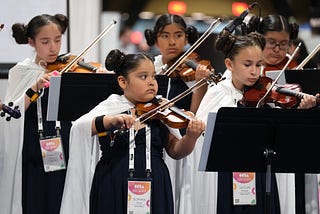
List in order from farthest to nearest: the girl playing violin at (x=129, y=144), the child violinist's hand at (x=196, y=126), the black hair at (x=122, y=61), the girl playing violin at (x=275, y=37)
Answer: the girl playing violin at (x=275, y=37), the black hair at (x=122, y=61), the girl playing violin at (x=129, y=144), the child violinist's hand at (x=196, y=126)

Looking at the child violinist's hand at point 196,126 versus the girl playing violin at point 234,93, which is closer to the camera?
the child violinist's hand at point 196,126

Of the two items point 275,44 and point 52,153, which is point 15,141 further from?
point 275,44

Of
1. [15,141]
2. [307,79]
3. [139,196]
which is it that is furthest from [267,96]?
[15,141]

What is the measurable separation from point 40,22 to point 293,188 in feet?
5.32

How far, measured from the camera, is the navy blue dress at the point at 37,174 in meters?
5.69

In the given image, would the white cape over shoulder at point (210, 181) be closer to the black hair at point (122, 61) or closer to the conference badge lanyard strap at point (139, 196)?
the conference badge lanyard strap at point (139, 196)

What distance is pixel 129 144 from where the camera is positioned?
4.80m

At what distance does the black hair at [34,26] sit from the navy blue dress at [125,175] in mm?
1129

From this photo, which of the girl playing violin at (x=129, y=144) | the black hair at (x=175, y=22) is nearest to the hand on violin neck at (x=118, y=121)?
the girl playing violin at (x=129, y=144)

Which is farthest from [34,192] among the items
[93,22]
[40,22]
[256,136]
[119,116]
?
[93,22]

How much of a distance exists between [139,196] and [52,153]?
1025 mm

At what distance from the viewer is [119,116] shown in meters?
4.65

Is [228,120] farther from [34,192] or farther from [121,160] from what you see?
[34,192]

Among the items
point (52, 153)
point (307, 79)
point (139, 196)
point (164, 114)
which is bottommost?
point (139, 196)
